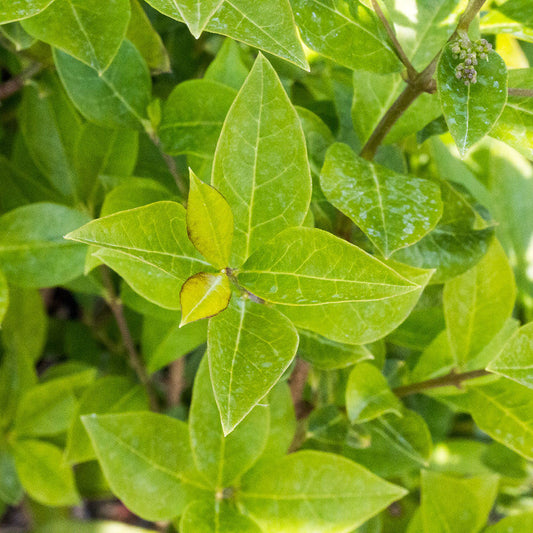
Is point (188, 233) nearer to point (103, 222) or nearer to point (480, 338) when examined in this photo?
point (103, 222)

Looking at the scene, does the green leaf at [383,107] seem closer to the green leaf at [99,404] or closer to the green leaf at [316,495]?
the green leaf at [316,495]

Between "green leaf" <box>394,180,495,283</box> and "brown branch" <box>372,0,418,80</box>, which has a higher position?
"brown branch" <box>372,0,418,80</box>

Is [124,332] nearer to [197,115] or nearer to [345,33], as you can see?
[197,115]

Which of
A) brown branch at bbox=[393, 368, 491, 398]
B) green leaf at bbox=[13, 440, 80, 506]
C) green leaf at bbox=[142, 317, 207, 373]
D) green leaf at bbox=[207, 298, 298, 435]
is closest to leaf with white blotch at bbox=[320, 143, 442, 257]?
green leaf at bbox=[207, 298, 298, 435]

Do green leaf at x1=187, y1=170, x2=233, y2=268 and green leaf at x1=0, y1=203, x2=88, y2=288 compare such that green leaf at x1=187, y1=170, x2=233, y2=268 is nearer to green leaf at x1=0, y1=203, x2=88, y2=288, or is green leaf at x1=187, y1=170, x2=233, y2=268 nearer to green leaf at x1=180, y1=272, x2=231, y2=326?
green leaf at x1=180, y1=272, x2=231, y2=326

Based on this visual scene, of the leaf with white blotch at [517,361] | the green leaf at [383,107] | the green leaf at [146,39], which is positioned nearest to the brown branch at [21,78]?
the green leaf at [146,39]

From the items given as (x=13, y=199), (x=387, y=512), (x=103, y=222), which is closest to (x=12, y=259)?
(x=13, y=199)
